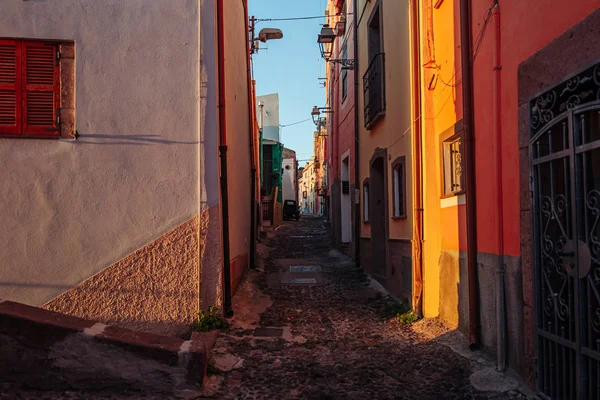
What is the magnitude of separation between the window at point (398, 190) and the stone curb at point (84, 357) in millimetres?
5029

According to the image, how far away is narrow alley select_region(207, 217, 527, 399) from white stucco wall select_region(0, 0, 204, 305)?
71.8 inches

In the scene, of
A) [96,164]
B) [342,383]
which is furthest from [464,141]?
[96,164]

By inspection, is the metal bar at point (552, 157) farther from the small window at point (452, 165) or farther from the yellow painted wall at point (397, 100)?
the yellow painted wall at point (397, 100)

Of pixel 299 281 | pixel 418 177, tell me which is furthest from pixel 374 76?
pixel 299 281

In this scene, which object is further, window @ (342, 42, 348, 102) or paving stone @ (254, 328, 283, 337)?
window @ (342, 42, 348, 102)

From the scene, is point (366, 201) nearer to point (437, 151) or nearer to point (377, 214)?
point (377, 214)

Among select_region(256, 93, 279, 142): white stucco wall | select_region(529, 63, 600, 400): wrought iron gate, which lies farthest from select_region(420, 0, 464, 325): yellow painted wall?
select_region(256, 93, 279, 142): white stucco wall

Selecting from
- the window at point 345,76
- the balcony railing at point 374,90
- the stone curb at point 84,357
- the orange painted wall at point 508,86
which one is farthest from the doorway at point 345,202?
the stone curb at point 84,357

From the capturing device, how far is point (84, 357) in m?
4.83

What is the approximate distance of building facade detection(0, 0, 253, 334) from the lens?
6.62 m

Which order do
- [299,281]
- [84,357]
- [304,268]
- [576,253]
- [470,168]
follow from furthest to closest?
[304,268], [299,281], [470,168], [84,357], [576,253]

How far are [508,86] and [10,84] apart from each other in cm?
558

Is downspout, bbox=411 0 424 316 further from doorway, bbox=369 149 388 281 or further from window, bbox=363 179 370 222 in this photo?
window, bbox=363 179 370 222

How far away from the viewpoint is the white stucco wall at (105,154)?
659cm
